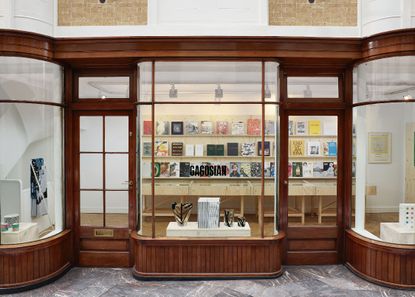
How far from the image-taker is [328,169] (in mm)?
4746

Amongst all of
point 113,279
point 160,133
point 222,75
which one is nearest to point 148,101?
point 160,133

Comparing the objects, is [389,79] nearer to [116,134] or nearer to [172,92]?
[172,92]

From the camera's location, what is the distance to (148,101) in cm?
429

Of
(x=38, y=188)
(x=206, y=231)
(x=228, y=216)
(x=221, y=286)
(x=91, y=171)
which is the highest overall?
(x=91, y=171)

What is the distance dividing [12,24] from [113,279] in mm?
3186

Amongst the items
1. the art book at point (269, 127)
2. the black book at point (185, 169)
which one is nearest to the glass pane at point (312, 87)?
the art book at point (269, 127)

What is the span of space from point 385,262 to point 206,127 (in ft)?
8.64

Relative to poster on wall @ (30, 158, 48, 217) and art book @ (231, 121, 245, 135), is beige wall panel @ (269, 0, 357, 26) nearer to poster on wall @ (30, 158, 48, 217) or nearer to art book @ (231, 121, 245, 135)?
art book @ (231, 121, 245, 135)

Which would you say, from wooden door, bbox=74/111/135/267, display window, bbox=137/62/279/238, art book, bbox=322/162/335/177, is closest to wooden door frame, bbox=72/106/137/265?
wooden door, bbox=74/111/135/267

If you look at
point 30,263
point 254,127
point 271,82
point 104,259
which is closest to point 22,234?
point 30,263

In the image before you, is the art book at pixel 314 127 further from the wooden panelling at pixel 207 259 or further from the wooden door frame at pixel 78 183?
the wooden door frame at pixel 78 183

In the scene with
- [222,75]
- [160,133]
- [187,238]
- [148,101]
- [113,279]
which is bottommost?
[113,279]

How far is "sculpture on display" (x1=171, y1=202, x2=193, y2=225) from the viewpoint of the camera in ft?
14.5

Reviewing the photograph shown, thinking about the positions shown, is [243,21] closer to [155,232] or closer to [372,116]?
[372,116]
